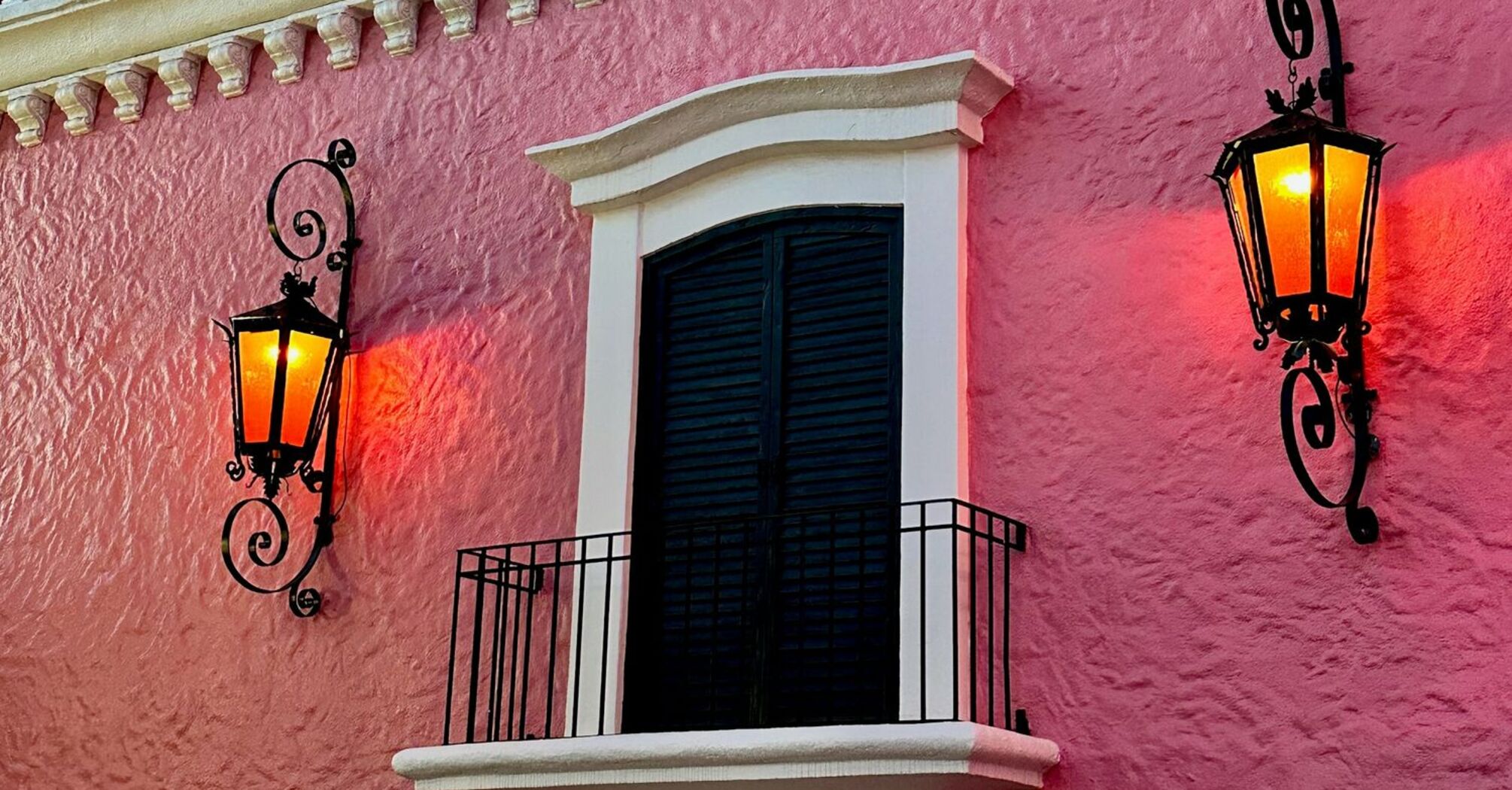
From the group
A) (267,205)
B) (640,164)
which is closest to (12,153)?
(267,205)

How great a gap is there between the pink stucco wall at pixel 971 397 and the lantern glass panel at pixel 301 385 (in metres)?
0.31

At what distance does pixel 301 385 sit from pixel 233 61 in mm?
1763

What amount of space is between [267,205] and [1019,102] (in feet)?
10.0

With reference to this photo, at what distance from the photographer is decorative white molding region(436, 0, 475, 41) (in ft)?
28.0

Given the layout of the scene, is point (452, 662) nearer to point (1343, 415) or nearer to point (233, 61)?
point (233, 61)

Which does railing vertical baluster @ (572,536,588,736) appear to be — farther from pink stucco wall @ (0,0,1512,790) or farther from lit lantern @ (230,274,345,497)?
lit lantern @ (230,274,345,497)

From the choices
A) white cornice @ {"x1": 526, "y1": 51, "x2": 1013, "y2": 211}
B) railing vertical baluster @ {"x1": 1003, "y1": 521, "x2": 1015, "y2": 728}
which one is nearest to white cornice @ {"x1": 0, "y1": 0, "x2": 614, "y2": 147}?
white cornice @ {"x1": 526, "y1": 51, "x2": 1013, "y2": 211}

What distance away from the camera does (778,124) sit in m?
7.47

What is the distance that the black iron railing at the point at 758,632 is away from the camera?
6695 millimetres

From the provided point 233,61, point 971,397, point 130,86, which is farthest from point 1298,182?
point 130,86

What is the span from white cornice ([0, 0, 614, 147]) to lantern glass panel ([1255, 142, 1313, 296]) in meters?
3.22

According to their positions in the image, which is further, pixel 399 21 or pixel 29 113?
pixel 29 113

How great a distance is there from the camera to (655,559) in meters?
7.47

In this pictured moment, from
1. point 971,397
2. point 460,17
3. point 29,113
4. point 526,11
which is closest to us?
point 971,397
